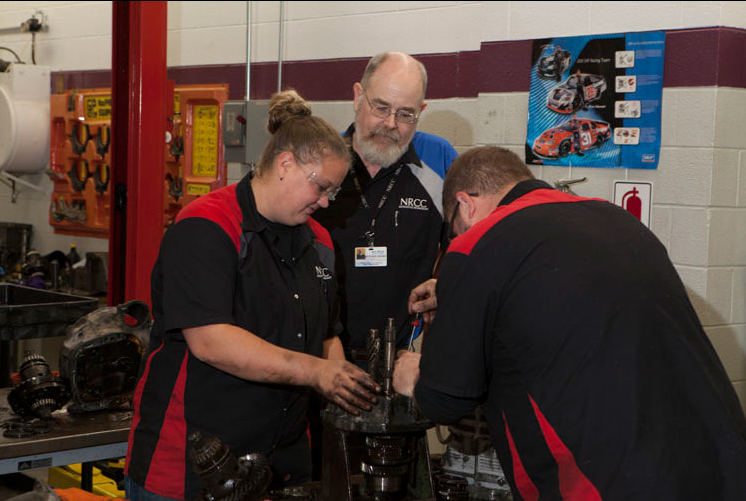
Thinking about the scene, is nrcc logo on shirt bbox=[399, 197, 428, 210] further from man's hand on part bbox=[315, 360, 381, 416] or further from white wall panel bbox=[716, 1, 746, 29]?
white wall panel bbox=[716, 1, 746, 29]

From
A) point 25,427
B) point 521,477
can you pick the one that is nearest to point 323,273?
point 521,477

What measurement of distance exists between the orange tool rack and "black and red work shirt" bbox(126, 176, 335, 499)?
272 centimetres

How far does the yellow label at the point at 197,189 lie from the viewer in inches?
179

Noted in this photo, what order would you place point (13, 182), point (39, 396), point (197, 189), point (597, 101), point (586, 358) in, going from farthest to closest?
point (197, 189), point (13, 182), point (597, 101), point (39, 396), point (586, 358)

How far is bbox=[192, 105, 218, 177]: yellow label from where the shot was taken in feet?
14.8

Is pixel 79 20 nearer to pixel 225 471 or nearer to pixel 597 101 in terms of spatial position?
pixel 597 101

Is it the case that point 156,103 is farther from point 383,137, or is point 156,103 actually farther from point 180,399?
point 180,399

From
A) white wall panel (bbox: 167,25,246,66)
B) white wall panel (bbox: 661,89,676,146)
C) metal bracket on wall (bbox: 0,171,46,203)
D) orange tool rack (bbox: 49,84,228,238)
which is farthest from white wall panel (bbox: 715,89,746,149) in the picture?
metal bracket on wall (bbox: 0,171,46,203)

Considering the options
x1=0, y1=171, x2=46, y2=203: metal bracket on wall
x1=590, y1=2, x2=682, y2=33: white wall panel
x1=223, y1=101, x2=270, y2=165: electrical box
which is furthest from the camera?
x1=0, y1=171, x2=46, y2=203: metal bracket on wall

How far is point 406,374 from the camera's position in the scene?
1.83 m

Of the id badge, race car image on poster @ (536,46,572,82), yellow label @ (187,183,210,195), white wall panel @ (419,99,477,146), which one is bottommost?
the id badge

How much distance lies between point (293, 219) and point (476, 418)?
0.64m

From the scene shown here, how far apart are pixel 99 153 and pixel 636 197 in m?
2.78

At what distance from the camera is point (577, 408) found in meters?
1.43
